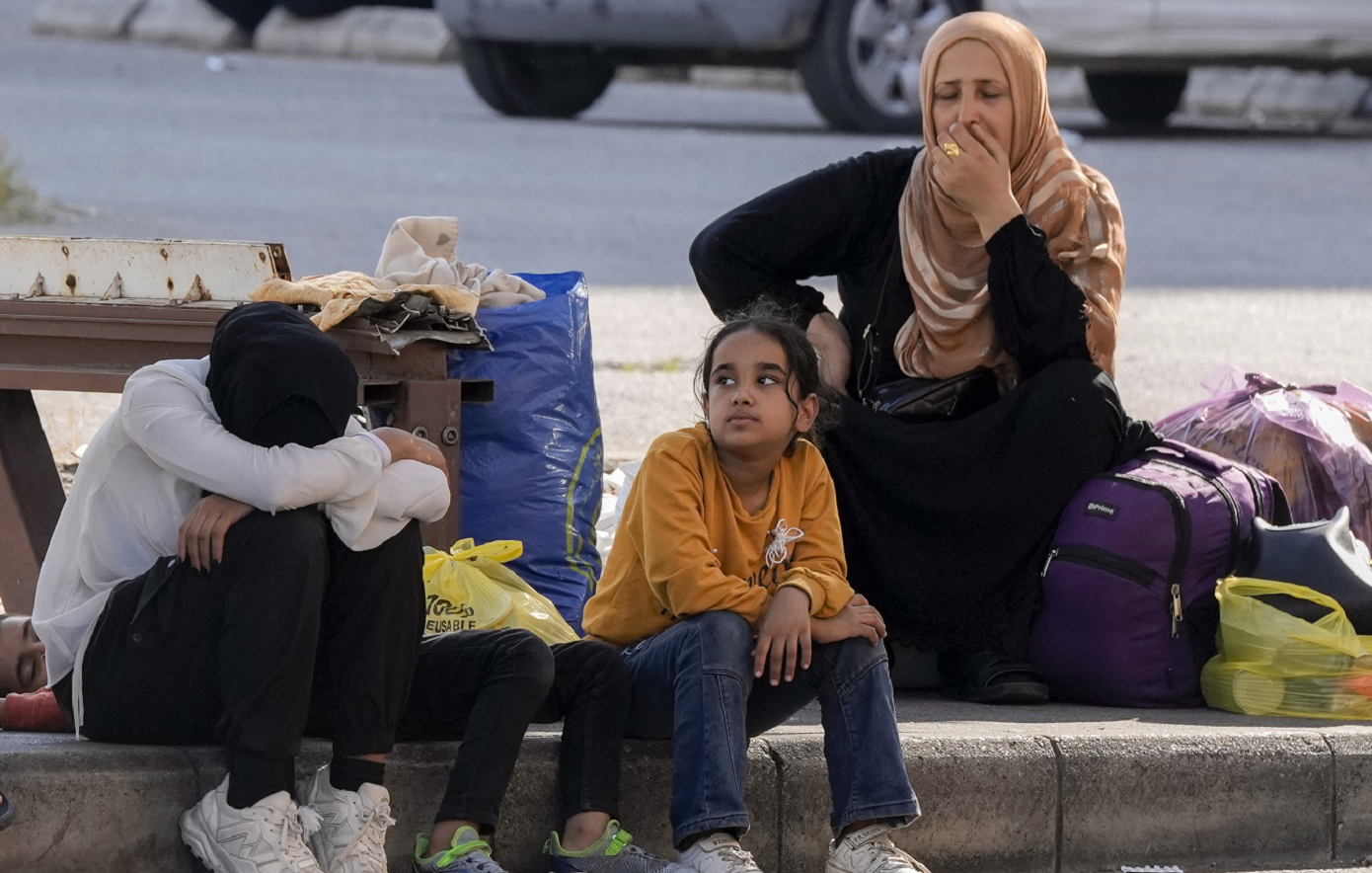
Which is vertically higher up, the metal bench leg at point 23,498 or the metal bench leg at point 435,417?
the metal bench leg at point 435,417

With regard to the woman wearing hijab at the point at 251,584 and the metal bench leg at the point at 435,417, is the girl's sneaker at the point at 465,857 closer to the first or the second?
the woman wearing hijab at the point at 251,584

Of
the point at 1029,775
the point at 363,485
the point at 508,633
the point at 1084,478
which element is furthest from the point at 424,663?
the point at 1084,478

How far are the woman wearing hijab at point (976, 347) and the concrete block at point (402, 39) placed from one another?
13897 mm

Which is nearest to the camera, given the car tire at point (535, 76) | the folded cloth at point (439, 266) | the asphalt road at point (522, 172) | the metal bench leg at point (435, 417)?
the metal bench leg at point (435, 417)

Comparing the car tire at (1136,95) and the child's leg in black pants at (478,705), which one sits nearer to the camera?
the child's leg in black pants at (478,705)

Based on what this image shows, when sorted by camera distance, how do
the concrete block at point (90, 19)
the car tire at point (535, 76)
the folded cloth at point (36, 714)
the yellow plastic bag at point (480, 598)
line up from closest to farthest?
1. the folded cloth at point (36, 714)
2. the yellow plastic bag at point (480, 598)
3. the car tire at point (535, 76)
4. the concrete block at point (90, 19)

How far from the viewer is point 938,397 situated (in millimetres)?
3650

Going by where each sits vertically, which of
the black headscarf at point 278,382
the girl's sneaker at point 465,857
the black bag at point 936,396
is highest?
the black headscarf at point 278,382

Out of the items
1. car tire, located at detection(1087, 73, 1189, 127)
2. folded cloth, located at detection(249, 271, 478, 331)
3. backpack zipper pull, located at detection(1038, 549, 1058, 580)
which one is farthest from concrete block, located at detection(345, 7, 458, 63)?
backpack zipper pull, located at detection(1038, 549, 1058, 580)

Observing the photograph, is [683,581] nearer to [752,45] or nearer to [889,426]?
[889,426]

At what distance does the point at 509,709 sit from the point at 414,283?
1.16 meters

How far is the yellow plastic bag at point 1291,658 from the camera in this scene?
3439mm

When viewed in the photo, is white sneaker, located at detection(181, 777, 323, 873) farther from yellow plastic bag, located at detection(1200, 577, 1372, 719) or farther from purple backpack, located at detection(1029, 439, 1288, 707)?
yellow plastic bag, located at detection(1200, 577, 1372, 719)

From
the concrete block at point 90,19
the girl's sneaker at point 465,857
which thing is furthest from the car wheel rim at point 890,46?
the concrete block at point 90,19
